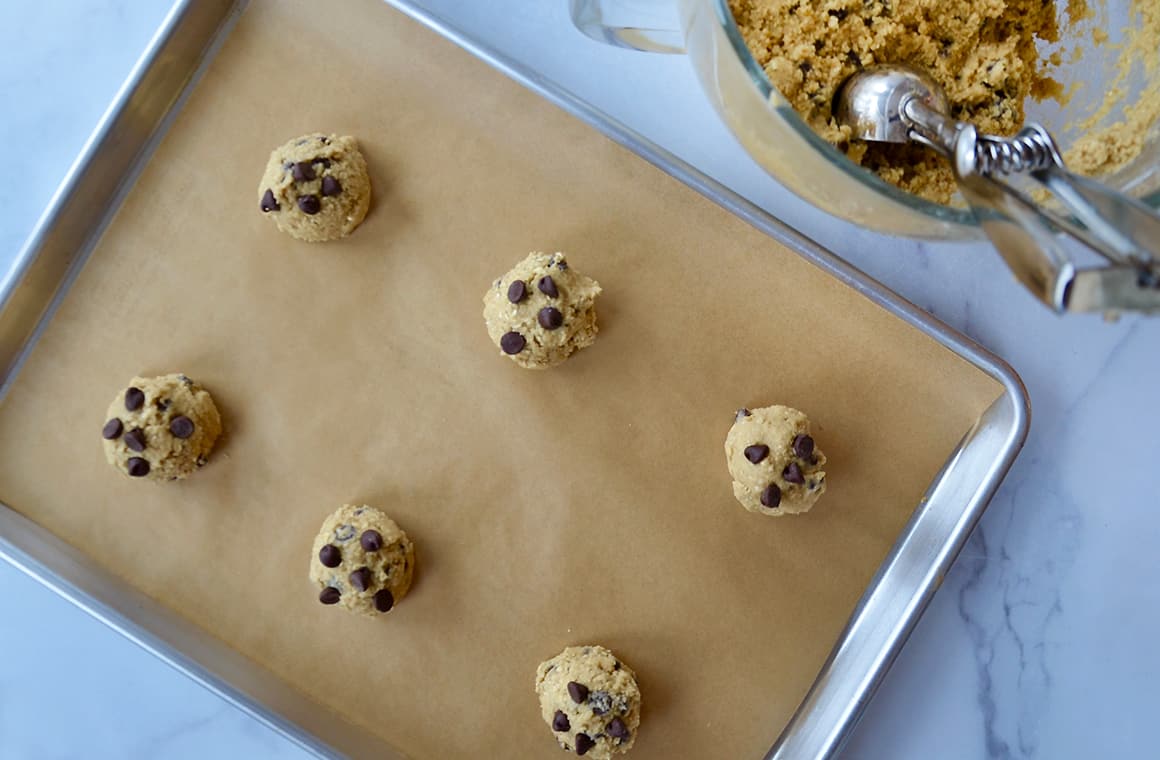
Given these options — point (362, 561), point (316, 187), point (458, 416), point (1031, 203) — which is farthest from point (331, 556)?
point (1031, 203)

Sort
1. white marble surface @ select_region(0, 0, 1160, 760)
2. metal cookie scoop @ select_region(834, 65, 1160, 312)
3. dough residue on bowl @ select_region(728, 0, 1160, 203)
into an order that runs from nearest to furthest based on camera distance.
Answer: metal cookie scoop @ select_region(834, 65, 1160, 312) < dough residue on bowl @ select_region(728, 0, 1160, 203) < white marble surface @ select_region(0, 0, 1160, 760)

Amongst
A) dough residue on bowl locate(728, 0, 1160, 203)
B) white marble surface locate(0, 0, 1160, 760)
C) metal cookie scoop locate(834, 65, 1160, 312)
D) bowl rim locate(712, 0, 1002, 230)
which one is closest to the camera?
metal cookie scoop locate(834, 65, 1160, 312)

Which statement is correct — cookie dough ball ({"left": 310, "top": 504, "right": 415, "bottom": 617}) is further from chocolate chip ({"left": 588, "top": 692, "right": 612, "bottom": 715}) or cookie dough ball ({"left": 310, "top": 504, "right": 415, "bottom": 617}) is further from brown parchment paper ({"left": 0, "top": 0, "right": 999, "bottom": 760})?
chocolate chip ({"left": 588, "top": 692, "right": 612, "bottom": 715})

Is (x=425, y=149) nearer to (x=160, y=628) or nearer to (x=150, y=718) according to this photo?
(x=160, y=628)

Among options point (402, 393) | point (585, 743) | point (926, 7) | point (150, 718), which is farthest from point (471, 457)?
point (926, 7)

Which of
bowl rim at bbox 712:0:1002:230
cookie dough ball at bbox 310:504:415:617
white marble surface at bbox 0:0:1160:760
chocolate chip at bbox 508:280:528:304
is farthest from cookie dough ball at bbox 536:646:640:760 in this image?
bowl rim at bbox 712:0:1002:230
